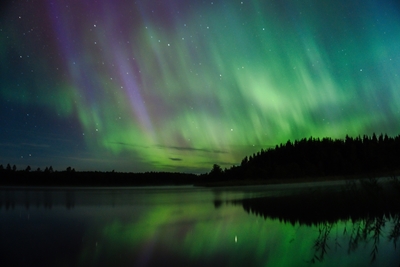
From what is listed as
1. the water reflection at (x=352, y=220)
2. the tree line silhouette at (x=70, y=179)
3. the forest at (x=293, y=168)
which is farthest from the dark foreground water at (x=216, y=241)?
the tree line silhouette at (x=70, y=179)

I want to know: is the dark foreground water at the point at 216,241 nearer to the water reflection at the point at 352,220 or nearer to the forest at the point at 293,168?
the water reflection at the point at 352,220

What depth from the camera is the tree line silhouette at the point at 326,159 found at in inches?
3074

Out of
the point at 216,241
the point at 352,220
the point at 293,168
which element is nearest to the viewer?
the point at 216,241

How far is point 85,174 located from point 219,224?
113 m

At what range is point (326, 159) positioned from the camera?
291 ft

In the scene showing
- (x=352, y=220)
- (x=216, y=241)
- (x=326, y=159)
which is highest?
(x=326, y=159)

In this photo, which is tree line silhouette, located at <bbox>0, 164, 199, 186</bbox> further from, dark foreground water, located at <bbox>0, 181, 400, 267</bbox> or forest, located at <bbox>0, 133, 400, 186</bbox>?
dark foreground water, located at <bbox>0, 181, 400, 267</bbox>

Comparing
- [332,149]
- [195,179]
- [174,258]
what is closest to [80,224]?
[174,258]

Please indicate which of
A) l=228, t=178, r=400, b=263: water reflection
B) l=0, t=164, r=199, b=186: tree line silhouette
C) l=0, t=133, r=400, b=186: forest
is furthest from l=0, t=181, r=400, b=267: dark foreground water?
l=0, t=164, r=199, b=186: tree line silhouette

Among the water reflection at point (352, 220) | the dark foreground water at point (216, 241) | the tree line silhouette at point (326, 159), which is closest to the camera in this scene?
the dark foreground water at point (216, 241)

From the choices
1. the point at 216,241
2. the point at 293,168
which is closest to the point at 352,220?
the point at 216,241

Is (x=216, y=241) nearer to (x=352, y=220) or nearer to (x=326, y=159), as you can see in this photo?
(x=352, y=220)

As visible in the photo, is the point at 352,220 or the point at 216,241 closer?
the point at 216,241

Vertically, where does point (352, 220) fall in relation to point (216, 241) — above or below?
above
